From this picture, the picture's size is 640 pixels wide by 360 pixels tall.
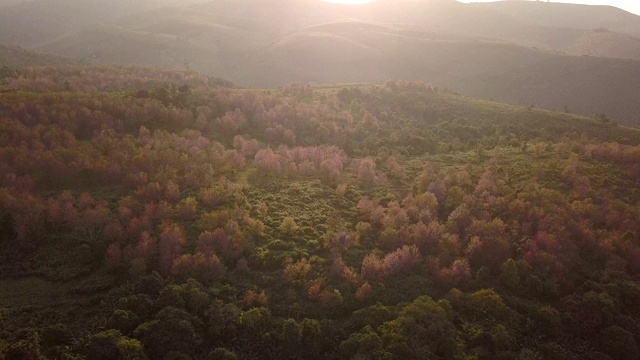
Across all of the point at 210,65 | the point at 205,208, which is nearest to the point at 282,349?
the point at 205,208

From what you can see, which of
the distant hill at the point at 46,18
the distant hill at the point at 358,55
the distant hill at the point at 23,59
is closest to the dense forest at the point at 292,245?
the distant hill at the point at 23,59

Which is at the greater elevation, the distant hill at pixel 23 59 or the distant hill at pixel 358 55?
the distant hill at pixel 358 55

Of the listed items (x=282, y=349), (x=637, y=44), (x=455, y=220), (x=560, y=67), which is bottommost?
Result: (x=282, y=349)

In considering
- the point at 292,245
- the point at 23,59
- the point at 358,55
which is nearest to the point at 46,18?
the point at 23,59

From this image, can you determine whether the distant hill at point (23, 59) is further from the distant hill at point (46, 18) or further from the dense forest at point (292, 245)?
the distant hill at point (46, 18)

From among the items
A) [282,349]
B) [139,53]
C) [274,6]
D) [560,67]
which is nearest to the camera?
[282,349]

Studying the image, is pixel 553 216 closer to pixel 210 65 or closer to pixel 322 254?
pixel 322 254

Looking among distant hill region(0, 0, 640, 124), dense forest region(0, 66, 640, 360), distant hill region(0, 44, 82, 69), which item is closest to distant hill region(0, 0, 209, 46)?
distant hill region(0, 0, 640, 124)

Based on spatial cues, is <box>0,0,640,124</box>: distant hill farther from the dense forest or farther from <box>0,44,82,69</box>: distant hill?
the dense forest

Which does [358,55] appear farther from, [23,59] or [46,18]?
[46,18]
